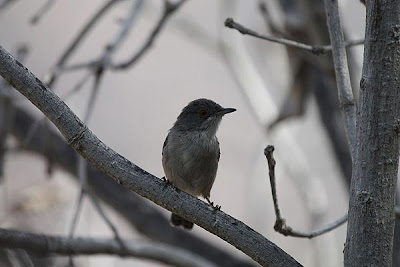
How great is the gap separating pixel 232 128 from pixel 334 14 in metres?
5.28

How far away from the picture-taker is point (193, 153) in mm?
4516

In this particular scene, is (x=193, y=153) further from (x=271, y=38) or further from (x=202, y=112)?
(x=271, y=38)

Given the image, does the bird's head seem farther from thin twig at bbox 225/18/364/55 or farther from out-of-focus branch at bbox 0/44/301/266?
out-of-focus branch at bbox 0/44/301/266

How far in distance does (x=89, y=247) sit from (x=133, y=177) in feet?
6.06

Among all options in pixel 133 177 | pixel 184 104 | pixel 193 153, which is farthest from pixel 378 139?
pixel 184 104

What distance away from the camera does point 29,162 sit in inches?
320

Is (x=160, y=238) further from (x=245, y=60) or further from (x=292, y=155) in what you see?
(x=245, y=60)

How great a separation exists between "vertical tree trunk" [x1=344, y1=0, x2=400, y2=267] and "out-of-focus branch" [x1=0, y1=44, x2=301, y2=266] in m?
0.30

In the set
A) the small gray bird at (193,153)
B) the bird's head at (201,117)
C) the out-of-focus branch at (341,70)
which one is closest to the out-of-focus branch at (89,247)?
the small gray bird at (193,153)

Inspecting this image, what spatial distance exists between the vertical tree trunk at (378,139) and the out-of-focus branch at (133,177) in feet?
0.98

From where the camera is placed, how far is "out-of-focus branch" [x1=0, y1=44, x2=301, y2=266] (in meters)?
2.48

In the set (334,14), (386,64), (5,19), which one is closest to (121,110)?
(5,19)

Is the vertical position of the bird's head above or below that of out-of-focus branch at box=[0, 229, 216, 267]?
above

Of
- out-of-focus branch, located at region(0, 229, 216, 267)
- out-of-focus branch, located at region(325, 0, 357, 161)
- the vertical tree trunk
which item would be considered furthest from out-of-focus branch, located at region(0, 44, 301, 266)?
out-of-focus branch, located at region(0, 229, 216, 267)
